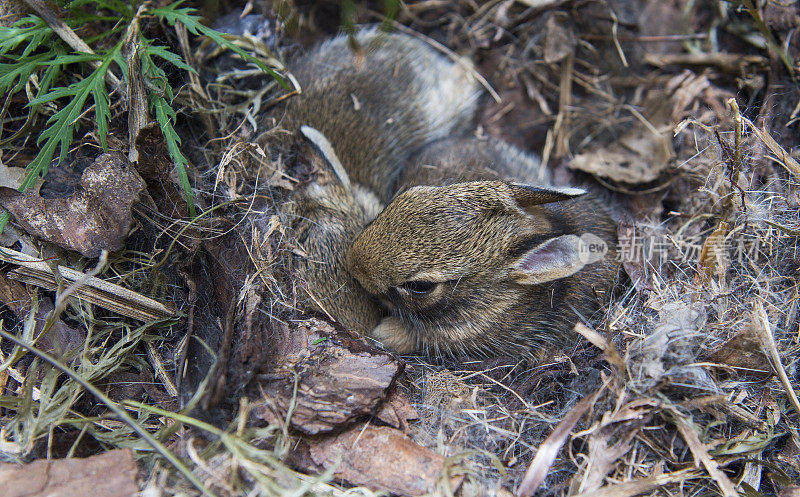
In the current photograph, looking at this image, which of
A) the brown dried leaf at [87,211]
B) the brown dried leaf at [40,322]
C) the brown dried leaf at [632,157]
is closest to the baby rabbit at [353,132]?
the brown dried leaf at [87,211]

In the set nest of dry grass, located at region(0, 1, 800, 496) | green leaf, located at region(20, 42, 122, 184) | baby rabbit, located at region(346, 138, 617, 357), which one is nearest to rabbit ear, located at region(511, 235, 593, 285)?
baby rabbit, located at region(346, 138, 617, 357)

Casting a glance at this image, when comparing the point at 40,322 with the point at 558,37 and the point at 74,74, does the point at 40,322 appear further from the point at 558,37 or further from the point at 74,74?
the point at 558,37

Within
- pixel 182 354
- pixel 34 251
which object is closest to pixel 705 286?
pixel 182 354

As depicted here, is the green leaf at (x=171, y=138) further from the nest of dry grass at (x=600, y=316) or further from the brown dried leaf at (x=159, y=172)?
the nest of dry grass at (x=600, y=316)

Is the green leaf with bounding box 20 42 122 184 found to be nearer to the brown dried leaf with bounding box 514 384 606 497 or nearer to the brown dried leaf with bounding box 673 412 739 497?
the brown dried leaf with bounding box 514 384 606 497

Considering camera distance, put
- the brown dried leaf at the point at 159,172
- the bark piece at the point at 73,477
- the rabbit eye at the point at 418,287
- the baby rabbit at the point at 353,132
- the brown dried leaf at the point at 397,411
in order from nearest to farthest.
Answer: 1. the bark piece at the point at 73,477
2. the brown dried leaf at the point at 397,411
3. the brown dried leaf at the point at 159,172
4. the rabbit eye at the point at 418,287
5. the baby rabbit at the point at 353,132

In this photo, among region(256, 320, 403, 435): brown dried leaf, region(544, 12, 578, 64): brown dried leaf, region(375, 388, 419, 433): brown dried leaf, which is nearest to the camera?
region(256, 320, 403, 435): brown dried leaf

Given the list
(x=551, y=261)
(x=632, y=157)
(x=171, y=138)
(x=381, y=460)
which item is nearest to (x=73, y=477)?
(x=381, y=460)

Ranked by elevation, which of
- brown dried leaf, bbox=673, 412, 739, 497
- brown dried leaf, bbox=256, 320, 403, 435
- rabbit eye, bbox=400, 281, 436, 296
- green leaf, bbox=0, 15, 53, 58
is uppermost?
green leaf, bbox=0, 15, 53, 58
